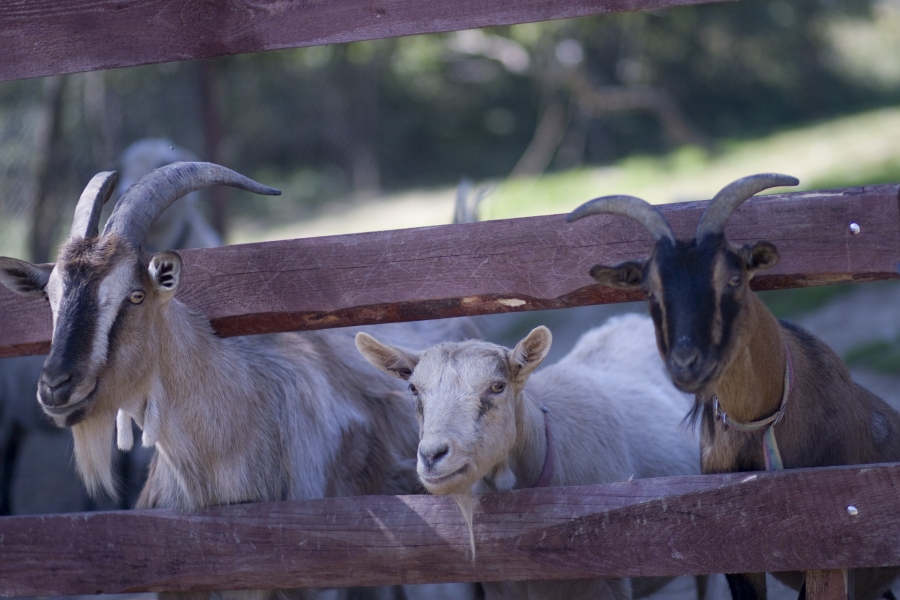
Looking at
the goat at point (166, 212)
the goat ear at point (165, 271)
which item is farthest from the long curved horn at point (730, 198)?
the goat at point (166, 212)

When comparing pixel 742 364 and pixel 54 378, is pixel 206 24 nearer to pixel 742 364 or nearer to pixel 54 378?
pixel 54 378

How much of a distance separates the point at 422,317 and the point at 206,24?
1.18 metres

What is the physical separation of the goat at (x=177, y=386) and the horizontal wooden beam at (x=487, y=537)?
189 millimetres

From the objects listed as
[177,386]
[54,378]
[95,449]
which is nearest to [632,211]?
[177,386]

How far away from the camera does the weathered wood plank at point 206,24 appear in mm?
2957

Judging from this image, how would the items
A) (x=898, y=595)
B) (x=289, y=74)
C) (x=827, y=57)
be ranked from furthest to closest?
(x=827, y=57)
(x=289, y=74)
(x=898, y=595)

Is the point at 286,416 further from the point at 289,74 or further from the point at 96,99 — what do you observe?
the point at 289,74

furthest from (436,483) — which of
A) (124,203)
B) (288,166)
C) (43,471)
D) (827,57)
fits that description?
(827,57)

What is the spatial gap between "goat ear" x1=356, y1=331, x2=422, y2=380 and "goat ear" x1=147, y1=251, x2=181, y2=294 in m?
0.70

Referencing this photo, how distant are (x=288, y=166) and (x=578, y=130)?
4440mm

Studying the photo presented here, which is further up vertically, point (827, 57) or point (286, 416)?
point (827, 57)

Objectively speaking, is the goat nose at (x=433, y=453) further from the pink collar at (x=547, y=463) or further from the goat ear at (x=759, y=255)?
the goat ear at (x=759, y=255)

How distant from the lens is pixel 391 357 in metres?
3.55

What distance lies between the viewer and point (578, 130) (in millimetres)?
14820
